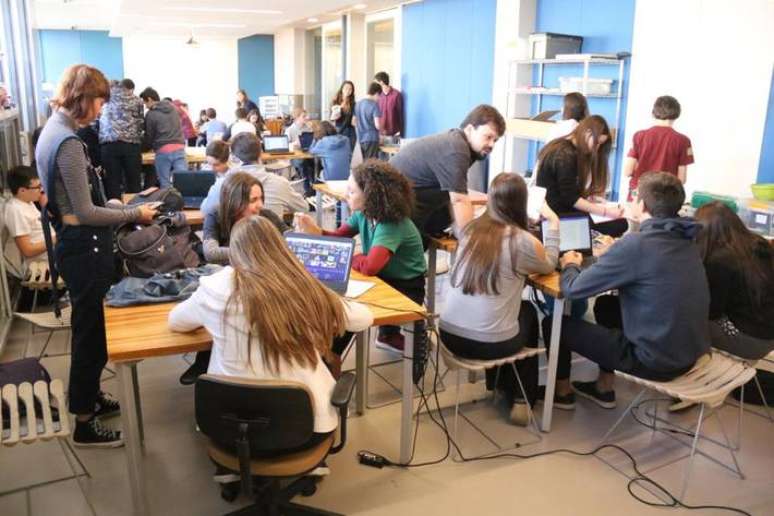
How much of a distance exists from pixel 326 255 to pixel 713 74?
149 inches

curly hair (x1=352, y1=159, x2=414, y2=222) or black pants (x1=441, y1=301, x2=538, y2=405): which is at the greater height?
curly hair (x1=352, y1=159, x2=414, y2=222)

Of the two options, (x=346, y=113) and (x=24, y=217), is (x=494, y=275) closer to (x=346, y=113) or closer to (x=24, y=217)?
(x=24, y=217)

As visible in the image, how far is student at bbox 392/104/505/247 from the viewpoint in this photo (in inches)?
119

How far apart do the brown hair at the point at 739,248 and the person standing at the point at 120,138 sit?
184 inches

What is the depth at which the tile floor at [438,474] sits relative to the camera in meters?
2.30

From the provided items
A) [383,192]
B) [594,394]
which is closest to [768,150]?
[594,394]

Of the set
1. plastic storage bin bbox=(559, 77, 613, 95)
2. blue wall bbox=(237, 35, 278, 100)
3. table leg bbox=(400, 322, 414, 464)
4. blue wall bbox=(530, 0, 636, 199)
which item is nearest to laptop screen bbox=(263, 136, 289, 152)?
blue wall bbox=(530, 0, 636, 199)

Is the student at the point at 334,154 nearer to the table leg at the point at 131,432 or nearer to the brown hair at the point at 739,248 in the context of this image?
the brown hair at the point at 739,248

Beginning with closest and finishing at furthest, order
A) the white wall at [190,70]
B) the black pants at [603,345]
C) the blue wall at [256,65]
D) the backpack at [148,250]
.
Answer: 1. the black pants at [603,345]
2. the backpack at [148,250]
3. the white wall at [190,70]
4. the blue wall at [256,65]

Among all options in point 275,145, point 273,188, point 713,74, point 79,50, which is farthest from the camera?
point 79,50

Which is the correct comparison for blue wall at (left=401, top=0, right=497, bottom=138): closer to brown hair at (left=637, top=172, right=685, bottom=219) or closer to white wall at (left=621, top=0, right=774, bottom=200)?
white wall at (left=621, top=0, right=774, bottom=200)

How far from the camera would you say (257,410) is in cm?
173

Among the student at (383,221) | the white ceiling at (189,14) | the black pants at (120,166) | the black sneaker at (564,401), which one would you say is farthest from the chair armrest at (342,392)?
the white ceiling at (189,14)

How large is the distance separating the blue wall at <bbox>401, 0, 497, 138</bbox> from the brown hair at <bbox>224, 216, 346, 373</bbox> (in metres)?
6.07
